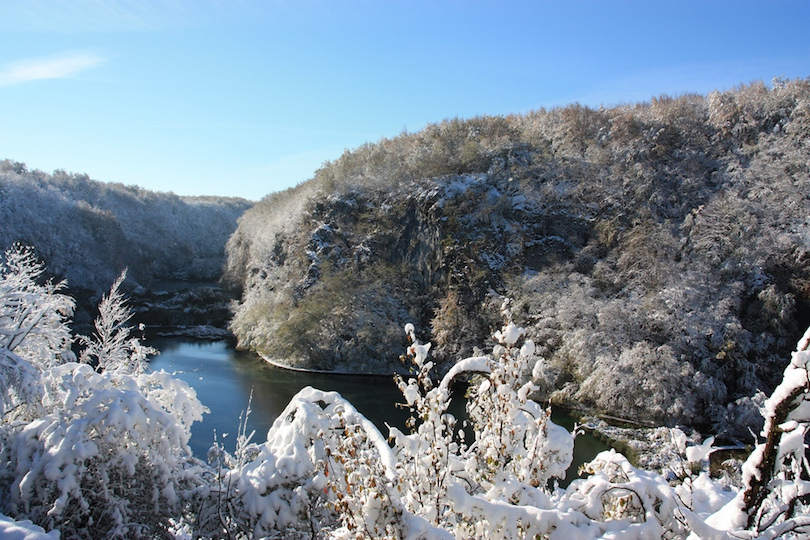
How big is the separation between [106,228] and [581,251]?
44.9 metres

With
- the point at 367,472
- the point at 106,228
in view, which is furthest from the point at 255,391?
the point at 106,228

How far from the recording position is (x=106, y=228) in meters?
47.8

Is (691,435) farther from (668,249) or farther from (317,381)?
(317,381)

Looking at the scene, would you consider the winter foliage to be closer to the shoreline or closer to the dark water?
the dark water

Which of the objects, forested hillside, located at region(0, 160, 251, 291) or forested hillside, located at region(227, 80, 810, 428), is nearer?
forested hillside, located at region(227, 80, 810, 428)

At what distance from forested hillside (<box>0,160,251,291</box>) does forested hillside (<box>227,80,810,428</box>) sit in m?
18.5

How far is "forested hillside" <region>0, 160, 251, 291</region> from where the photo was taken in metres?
41.7

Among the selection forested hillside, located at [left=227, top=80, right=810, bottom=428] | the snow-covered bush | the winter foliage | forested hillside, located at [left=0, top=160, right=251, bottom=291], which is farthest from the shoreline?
forested hillside, located at [left=0, top=160, right=251, bottom=291]

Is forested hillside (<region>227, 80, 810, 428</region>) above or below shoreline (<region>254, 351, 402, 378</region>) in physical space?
above

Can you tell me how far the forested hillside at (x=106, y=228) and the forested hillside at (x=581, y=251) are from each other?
18.5m

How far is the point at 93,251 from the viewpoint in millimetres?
44469

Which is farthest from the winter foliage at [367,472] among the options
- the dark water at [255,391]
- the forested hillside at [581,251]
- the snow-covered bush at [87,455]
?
the forested hillside at [581,251]

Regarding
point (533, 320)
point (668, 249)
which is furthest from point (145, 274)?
point (668, 249)

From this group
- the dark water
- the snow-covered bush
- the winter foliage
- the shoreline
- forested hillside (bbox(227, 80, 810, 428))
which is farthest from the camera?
the shoreline
